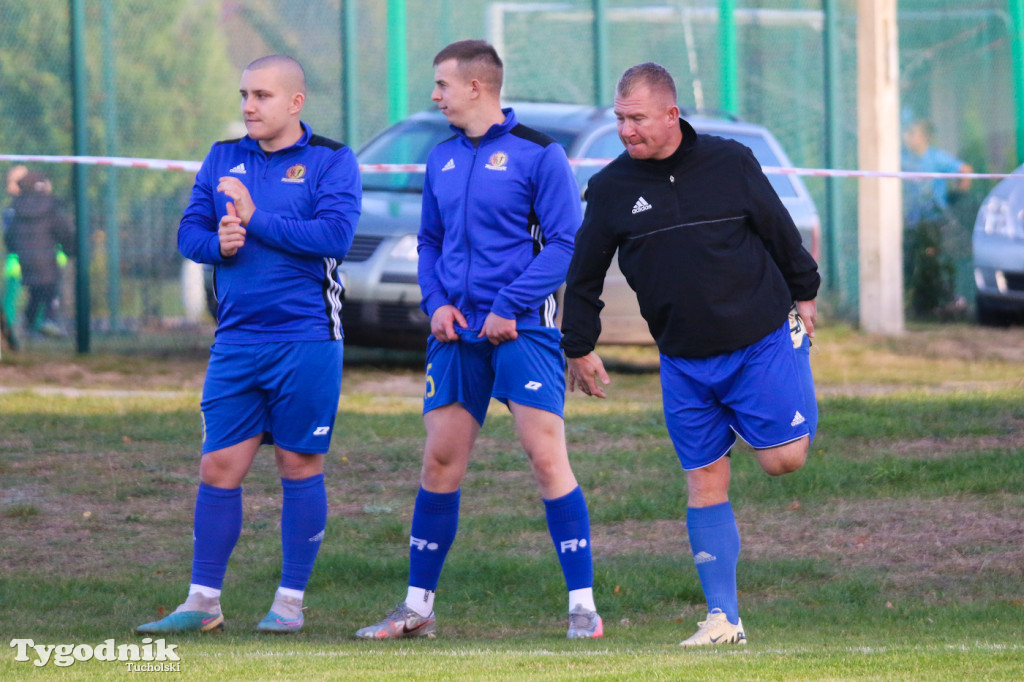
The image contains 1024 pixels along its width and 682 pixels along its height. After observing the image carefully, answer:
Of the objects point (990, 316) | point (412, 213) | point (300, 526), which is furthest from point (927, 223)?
point (300, 526)

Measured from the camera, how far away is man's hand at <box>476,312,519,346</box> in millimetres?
5422

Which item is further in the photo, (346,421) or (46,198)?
(46,198)

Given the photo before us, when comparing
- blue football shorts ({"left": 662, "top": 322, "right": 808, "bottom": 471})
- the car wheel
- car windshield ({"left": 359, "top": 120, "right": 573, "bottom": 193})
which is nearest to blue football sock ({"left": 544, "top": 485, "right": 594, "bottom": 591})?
blue football shorts ({"left": 662, "top": 322, "right": 808, "bottom": 471})

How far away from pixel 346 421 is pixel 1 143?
5.55 meters

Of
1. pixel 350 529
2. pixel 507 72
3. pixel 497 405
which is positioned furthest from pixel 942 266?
pixel 350 529

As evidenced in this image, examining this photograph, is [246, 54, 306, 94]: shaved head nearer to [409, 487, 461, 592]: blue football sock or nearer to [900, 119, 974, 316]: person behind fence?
[409, 487, 461, 592]: blue football sock

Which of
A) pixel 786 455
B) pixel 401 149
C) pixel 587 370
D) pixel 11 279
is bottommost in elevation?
pixel 786 455

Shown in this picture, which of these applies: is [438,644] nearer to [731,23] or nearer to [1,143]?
[1,143]

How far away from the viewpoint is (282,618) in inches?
223

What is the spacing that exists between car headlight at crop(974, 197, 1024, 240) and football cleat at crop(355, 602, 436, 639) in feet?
33.6

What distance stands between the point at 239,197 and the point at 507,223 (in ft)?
3.12

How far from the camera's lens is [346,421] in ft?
33.9

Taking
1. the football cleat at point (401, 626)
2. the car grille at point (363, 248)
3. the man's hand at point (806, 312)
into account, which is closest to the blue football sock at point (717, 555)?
the man's hand at point (806, 312)

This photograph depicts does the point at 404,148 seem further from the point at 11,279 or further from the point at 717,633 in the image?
the point at 717,633
